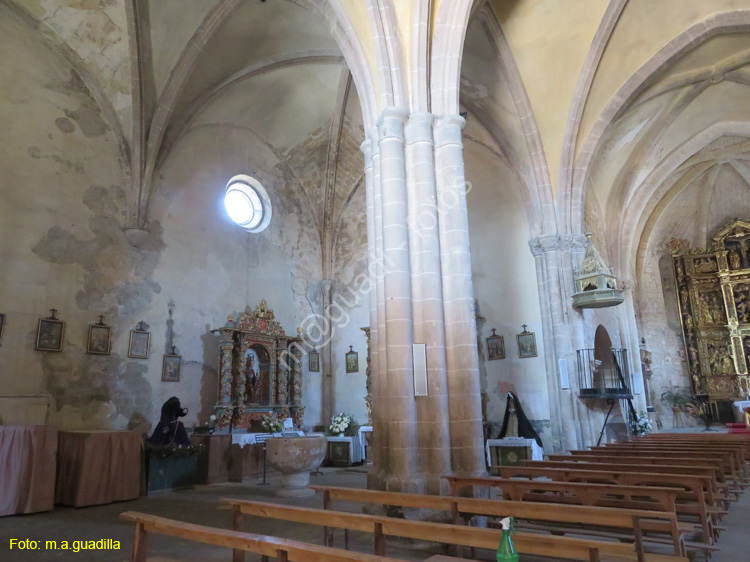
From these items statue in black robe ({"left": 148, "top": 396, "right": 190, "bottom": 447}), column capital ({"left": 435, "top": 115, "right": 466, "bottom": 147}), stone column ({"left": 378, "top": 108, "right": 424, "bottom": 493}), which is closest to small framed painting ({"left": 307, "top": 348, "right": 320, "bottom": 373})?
statue in black robe ({"left": 148, "top": 396, "right": 190, "bottom": 447})

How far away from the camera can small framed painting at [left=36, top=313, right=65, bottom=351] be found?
10.5 meters

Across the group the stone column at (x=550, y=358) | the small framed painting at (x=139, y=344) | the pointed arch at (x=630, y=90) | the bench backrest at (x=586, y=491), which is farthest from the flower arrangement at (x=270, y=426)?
the pointed arch at (x=630, y=90)

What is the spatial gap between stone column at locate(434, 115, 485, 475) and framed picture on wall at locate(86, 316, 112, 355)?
755 centimetres

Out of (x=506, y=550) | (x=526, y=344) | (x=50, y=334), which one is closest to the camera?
(x=506, y=550)

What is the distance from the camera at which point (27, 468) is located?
856 cm

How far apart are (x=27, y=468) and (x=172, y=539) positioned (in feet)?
12.1

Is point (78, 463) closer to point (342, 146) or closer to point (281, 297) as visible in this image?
point (281, 297)

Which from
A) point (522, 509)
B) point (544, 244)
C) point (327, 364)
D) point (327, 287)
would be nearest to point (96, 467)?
point (522, 509)

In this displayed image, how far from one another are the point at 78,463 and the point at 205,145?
337 inches

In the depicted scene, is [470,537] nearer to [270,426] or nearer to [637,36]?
[270,426]

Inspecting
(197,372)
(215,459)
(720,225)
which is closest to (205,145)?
(197,372)

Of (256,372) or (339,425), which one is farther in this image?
(339,425)

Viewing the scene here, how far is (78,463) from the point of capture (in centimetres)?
907

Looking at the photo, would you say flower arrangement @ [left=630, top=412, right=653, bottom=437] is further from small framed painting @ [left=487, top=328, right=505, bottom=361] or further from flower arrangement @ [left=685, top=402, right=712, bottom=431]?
flower arrangement @ [left=685, top=402, right=712, bottom=431]
